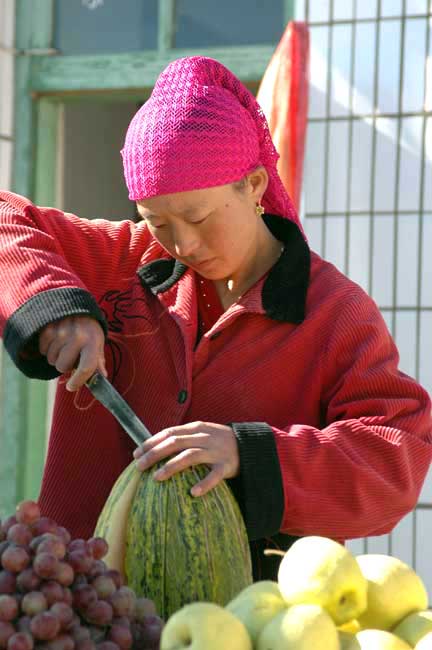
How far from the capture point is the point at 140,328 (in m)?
2.21

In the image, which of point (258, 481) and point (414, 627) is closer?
point (414, 627)

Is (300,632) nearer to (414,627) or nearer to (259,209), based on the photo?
(414,627)

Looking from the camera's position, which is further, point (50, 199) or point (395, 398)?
point (50, 199)

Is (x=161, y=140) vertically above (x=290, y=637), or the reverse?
(x=161, y=140)

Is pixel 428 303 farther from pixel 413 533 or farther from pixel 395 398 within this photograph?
pixel 395 398

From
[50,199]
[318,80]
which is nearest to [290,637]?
[318,80]

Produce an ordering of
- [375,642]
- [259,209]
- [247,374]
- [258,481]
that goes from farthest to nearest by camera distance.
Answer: [259,209] < [247,374] < [258,481] < [375,642]

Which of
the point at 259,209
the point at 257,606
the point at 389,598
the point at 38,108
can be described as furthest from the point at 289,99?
the point at 257,606

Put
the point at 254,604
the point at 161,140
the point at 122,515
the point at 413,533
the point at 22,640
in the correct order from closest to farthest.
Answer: the point at 22,640 < the point at 254,604 < the point at 122,515 < the point at 161,140 < the point at 413,533

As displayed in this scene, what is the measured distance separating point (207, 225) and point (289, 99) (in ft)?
8.54

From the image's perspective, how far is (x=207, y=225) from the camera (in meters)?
2.01

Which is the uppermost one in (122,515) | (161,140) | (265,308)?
(161,140)

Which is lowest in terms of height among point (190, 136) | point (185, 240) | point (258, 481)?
point (258, 481)

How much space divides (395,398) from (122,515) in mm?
528
